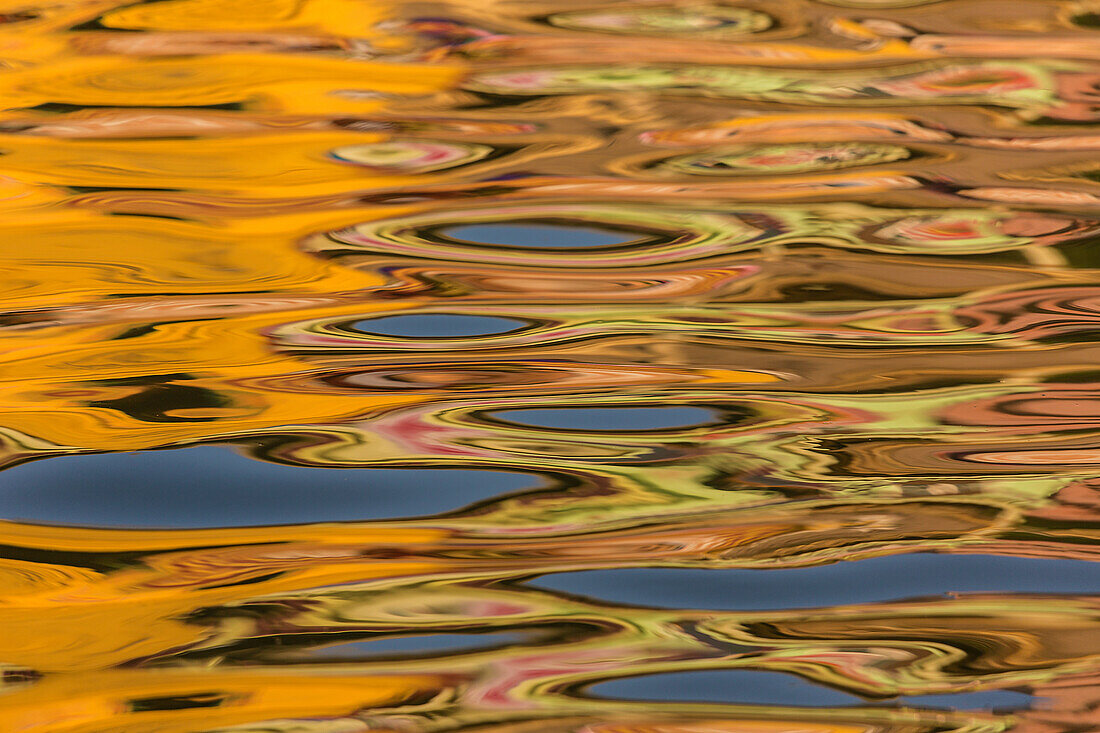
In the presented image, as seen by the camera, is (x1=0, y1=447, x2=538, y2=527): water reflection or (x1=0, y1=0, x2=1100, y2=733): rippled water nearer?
(x1=0, y1=0, x2=1100, y2=733): rippled water

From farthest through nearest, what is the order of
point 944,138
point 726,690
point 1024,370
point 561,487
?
1. point 944,138
2. point 1024,370
3. point 561,487
4. point 726,690

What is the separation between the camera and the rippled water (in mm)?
850

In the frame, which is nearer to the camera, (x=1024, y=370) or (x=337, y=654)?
(x=337, y=654)

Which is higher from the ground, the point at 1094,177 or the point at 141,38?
the point at 141,38

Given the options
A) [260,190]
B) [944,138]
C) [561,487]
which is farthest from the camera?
[944,138]

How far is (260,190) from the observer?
58.4 inches

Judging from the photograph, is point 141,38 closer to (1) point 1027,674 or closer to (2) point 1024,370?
(2) point 1024,370

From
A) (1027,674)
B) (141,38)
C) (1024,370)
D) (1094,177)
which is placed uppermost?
(141,38)

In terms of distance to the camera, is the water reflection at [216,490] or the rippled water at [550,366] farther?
the water reflection at [216,490]

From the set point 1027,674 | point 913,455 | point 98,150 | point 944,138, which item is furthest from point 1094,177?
point 98,150

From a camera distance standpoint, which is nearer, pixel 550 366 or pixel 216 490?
pixel 216 490

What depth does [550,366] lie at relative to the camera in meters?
1.21

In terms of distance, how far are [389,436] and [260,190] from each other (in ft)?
1.75

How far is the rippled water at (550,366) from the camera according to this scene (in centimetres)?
85
